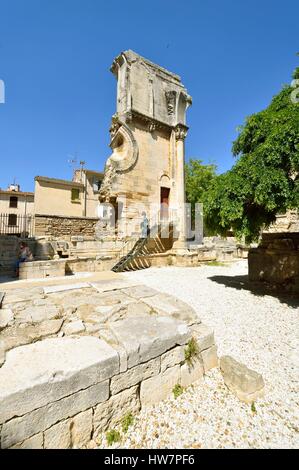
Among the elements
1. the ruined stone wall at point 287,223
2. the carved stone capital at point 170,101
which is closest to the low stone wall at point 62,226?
the carved stone capital at point 170,101

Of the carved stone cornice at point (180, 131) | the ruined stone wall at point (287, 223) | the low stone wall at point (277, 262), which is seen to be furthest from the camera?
the ruined stone wall at point (287, 223)

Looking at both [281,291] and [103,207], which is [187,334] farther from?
[103,207]

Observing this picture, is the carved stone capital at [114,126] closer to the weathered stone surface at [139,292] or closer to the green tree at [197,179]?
the weathered stone surface at [139,292]

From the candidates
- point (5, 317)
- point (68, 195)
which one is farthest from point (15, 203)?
point (5, 317)

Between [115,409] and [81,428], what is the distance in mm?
307

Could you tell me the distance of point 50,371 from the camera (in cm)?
147

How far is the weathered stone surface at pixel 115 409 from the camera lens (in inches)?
64.3

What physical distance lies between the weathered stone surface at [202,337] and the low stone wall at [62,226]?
9863 millimetres

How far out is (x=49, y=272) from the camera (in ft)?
22.1

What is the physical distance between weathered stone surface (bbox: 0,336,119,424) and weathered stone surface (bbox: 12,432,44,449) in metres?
0.21

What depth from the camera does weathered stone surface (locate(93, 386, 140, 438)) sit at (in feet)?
5.36

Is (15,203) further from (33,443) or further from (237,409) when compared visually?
(237,409)
